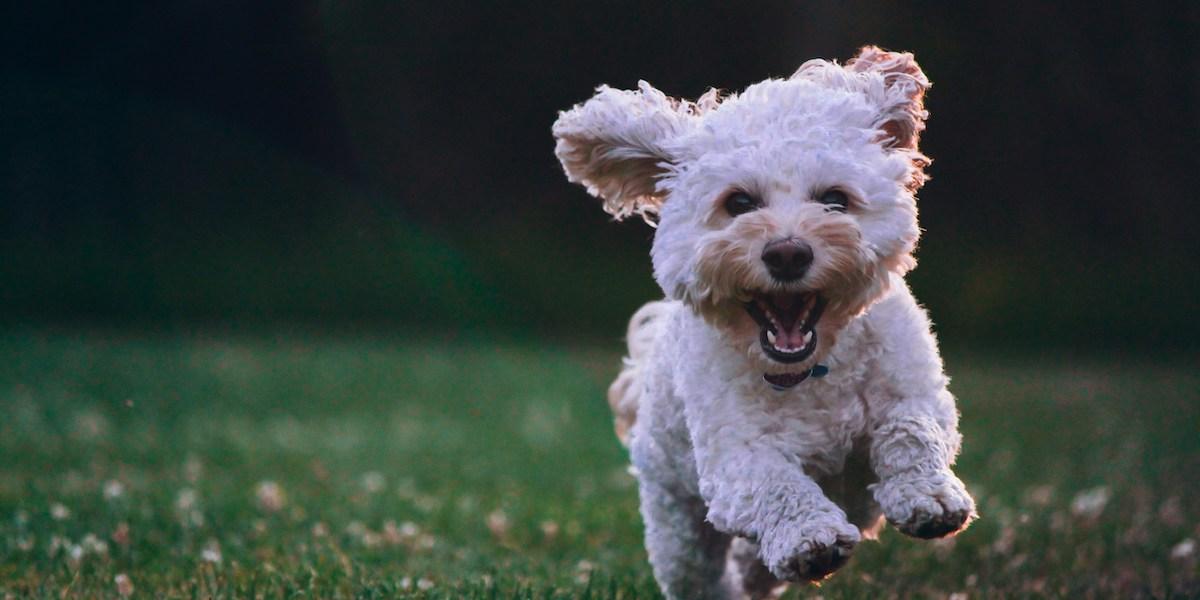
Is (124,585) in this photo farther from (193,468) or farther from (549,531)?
(193,468)

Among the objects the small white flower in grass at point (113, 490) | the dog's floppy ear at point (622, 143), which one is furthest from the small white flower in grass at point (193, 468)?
the dog's floppy ear at point (622, 143)

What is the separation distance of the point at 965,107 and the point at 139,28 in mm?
11597

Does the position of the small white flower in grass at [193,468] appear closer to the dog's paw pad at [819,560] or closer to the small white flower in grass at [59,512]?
the small white flower in grass at [59,512]

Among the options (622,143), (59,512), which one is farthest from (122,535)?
(622,143)

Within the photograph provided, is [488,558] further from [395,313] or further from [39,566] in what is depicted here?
[395,313]

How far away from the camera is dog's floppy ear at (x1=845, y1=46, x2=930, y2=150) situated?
3.84 m

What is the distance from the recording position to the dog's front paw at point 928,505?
330 centimetres

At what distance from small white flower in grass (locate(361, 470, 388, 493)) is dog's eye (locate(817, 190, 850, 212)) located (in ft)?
A: 14.9

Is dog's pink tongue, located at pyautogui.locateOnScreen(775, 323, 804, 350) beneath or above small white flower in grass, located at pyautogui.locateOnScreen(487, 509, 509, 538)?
above

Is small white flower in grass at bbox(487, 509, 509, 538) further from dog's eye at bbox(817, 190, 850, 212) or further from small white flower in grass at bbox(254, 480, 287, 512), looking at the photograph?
dog's eye at bbox(817, 190, 850, 212)

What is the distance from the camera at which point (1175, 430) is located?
1037 centimetres

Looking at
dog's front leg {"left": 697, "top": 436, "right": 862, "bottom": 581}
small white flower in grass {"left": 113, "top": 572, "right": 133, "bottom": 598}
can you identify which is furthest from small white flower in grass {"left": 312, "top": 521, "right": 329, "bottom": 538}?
dog's front leg {"left": 697, "top": 436, "right": 862, "bottom": 581}

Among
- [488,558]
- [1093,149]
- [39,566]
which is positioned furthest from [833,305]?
[1093,149]

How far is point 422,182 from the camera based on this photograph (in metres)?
19.3
